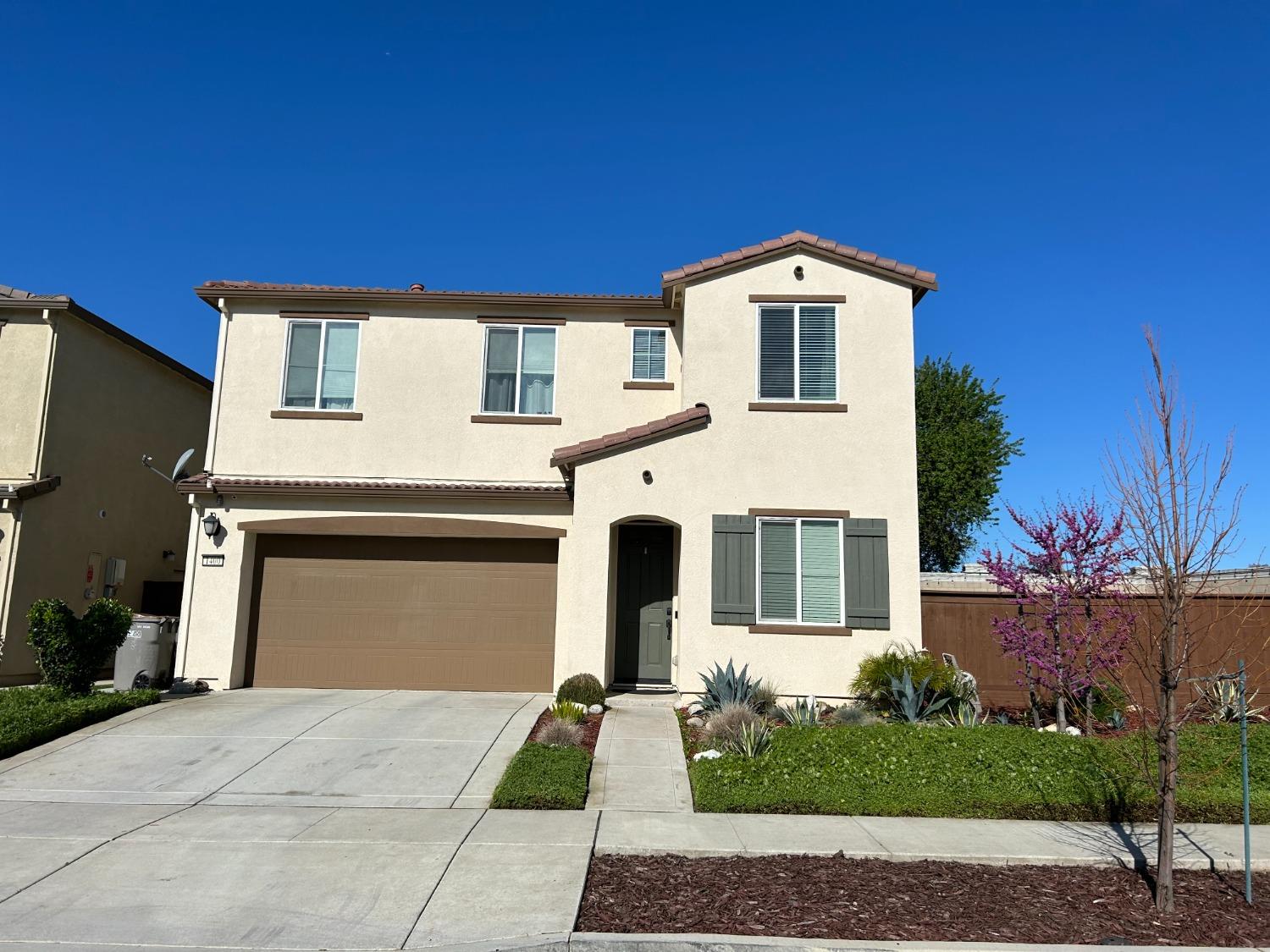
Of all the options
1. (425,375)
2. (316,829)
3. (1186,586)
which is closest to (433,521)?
(425,375)

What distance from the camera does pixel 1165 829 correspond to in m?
5.72

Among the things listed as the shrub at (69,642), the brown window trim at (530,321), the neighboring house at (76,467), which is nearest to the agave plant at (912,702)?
the brown window trim at (530,321)

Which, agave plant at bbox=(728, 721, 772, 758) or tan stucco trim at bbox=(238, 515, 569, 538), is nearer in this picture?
agave plant at bbox=(728, 721, 772, 758)

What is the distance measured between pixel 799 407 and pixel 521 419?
14.7ft

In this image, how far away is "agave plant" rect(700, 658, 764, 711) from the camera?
11141 mm

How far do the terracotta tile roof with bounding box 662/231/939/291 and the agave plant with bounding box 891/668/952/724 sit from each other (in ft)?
19.2

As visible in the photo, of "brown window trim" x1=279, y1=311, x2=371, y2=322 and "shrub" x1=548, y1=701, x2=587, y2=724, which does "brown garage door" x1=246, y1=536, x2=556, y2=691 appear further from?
"brown window trim" x1=279, y1=311, x2=371, y2=322

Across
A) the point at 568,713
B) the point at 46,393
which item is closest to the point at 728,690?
the point at 568,713

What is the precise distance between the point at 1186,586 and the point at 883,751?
3.81 m

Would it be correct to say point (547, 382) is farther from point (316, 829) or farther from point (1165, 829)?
point (1165, 829)

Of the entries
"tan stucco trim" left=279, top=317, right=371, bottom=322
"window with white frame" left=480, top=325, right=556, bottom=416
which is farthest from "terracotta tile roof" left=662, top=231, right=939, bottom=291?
"tan stucco trim" left=279, top=317, right=371, bottom=322

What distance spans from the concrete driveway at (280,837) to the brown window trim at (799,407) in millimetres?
5415

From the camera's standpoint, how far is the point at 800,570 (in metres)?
12.4

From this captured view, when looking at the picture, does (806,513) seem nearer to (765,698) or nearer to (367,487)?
(765,698)
